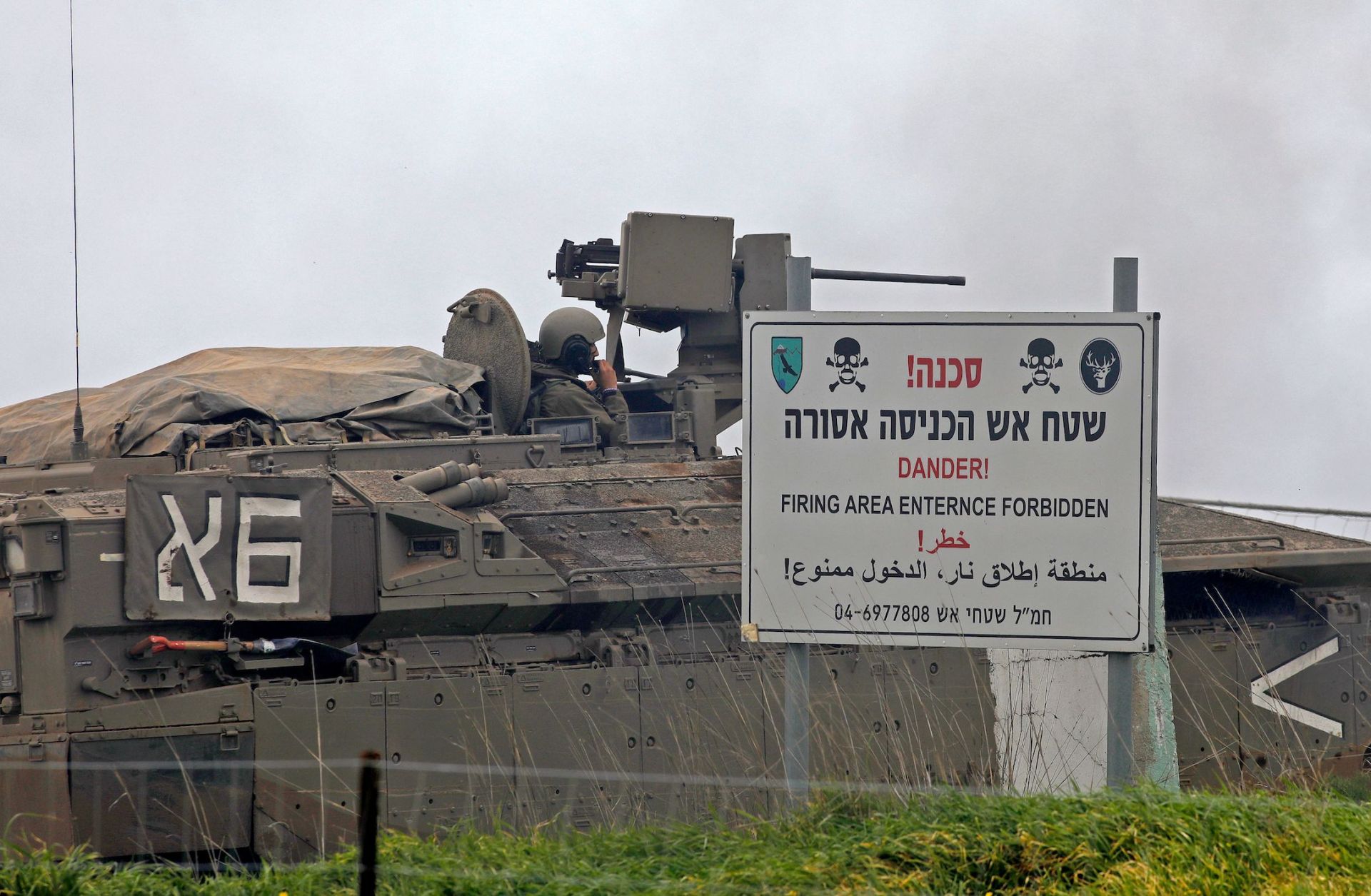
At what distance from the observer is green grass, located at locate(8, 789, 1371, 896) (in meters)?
5.10

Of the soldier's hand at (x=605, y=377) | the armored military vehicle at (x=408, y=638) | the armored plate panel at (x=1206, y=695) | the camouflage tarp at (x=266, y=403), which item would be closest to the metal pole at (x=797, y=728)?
the armored military vehicle at (x=408, y=638)

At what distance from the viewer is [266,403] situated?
11922mm

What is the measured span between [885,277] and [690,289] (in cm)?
211

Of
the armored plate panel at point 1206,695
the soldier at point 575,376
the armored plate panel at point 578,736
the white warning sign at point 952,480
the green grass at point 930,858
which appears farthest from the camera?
the soldier at point 575,376

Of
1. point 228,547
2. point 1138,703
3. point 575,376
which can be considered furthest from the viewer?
point 575,376

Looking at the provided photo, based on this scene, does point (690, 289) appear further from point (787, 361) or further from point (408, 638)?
point (787, 361)

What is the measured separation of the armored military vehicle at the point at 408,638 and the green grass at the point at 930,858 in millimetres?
507

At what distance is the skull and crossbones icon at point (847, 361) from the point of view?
5879 mm

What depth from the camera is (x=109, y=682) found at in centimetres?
867

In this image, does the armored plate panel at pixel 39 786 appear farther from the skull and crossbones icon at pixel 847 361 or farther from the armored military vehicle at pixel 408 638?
the skull and crossbones icon at pixel 847 361

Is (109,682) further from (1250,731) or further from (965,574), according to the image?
(1250,731)

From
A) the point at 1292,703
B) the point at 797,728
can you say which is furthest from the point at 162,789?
the point at 1292,703

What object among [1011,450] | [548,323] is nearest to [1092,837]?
[1011,450]

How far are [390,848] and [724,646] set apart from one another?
4341 mm
